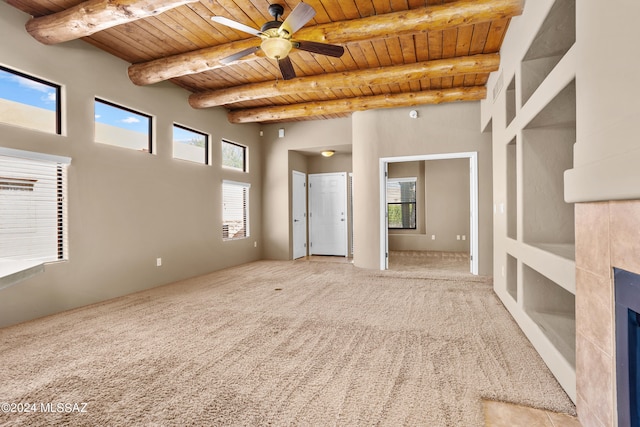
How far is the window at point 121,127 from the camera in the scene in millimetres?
3965

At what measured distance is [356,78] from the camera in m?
4.54

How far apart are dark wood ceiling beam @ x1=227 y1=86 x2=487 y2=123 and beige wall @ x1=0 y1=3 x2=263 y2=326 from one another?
86 cm

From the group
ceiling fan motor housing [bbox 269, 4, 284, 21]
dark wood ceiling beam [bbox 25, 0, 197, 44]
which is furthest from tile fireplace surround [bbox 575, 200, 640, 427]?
dark wood ceiling beam [bbox 25, 0, 197, 44]

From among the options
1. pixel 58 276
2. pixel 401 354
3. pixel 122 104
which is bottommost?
pixel 401 354

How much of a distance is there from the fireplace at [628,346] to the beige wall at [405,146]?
4.18m

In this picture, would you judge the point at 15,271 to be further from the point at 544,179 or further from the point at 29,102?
the point at 544,179

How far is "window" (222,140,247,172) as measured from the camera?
20.5 feet

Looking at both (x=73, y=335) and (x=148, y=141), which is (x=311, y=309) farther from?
(x=148, y=141)

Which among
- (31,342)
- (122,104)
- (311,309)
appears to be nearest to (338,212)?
(311,309)

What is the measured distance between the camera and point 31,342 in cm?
265

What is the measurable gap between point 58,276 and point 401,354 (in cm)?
360

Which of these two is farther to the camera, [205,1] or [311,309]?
[311,309]

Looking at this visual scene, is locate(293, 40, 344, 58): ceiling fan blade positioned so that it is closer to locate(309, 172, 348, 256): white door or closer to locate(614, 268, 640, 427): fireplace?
locate(614, 268, 640, 427): fireplace

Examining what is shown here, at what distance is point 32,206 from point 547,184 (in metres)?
4.99
